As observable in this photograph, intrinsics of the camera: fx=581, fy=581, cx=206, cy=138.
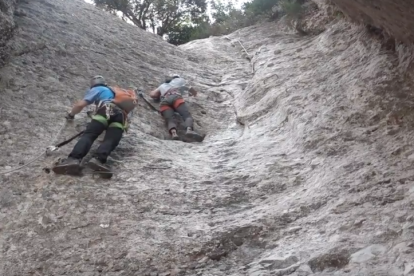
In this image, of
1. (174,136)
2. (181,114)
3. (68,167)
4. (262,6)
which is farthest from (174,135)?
(262,6)

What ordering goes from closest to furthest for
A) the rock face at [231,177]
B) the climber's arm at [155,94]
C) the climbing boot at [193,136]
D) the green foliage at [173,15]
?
the rock face at [231,177]
the climbing boot at [193,136]
the climber's arm at [155,94]
the green foliage at [173,15]

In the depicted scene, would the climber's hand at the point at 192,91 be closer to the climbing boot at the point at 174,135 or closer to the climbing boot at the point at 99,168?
the climbing boot at the point at 174,135

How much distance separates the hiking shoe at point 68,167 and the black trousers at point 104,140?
124mm

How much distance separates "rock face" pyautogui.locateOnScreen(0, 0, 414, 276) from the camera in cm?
574

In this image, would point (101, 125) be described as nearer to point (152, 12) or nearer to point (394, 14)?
point (394, 14)

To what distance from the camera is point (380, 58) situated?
8.21 metres

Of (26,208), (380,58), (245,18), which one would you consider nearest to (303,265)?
(26,208)

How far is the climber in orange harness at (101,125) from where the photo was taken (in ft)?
24.0

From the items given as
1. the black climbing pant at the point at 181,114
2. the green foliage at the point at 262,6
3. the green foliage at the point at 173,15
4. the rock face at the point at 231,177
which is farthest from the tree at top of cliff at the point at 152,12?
the black climbing pant at the point at 181,114

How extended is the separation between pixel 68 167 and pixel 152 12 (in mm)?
15563

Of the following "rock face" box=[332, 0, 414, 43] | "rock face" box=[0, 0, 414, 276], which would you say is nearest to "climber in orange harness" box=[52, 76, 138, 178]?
"rock face" box=[0, 0, 414, 276]

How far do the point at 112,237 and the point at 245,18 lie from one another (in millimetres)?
12770

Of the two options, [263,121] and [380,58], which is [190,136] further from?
[380,58]

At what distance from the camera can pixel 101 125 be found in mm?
7871
